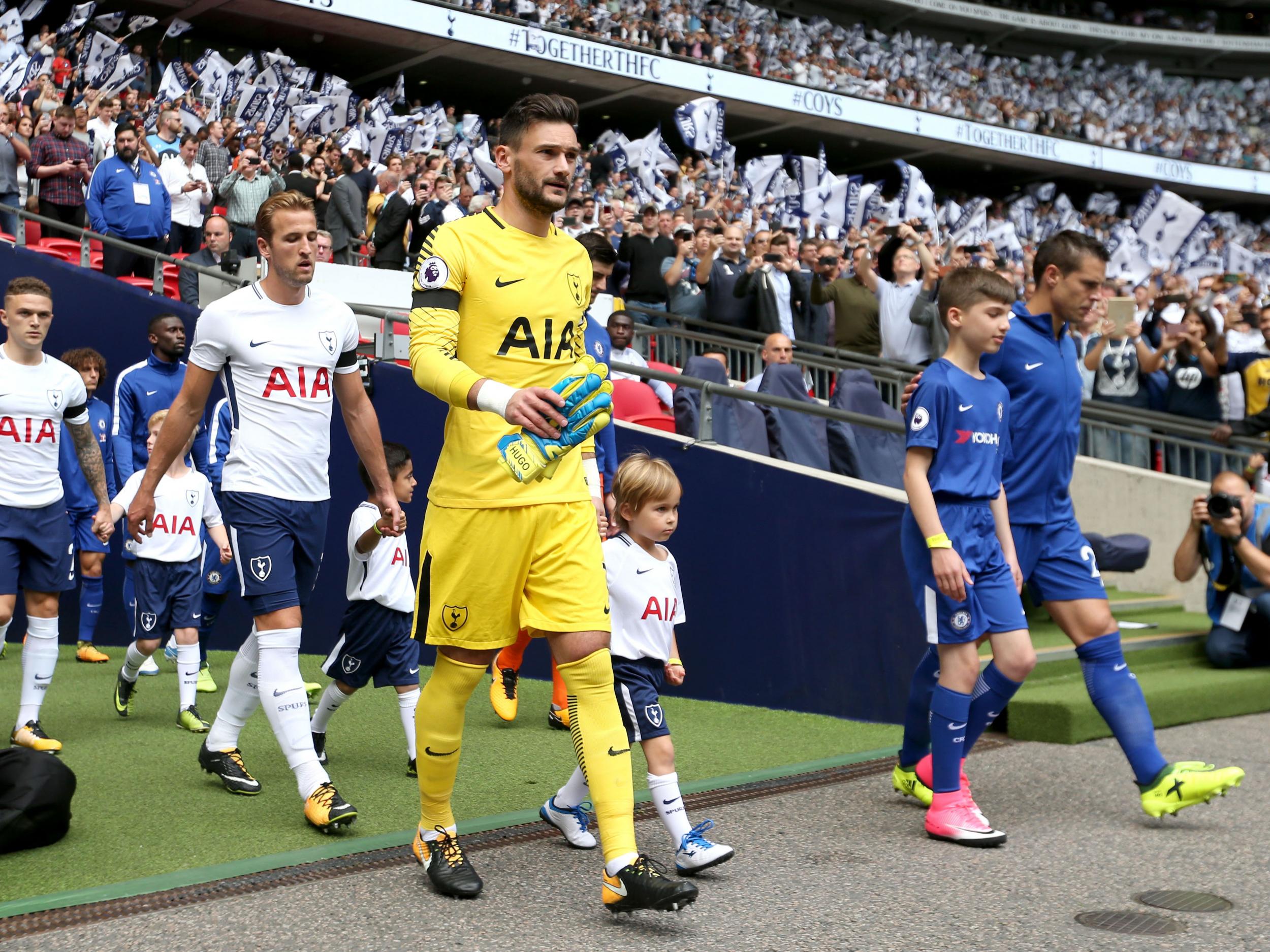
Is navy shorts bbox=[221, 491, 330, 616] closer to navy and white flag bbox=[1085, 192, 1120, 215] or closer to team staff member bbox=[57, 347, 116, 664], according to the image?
team staff member bbox=[57, 347, 116, 664]

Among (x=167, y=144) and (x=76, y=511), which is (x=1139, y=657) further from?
(x=167, y=144)

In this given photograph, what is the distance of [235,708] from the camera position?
513 centimetres

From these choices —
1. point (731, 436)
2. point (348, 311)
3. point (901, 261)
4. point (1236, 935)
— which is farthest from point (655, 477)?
point (901, 261)

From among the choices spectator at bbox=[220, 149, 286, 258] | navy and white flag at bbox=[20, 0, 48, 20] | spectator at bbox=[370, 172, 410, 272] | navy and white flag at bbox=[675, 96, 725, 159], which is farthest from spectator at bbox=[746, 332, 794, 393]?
navy and white flag at bbox=[20, 0, 48, 20]

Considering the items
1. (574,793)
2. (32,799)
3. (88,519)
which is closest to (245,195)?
(88,519)

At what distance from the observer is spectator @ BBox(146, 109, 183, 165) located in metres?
13.1

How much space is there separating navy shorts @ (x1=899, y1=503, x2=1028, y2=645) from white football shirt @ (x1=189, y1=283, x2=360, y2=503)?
223 cm

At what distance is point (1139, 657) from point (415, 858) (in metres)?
5.29

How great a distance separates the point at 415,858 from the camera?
412 centimetres

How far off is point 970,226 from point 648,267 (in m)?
6.71

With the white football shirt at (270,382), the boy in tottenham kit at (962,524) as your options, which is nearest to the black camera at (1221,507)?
the boy in tottenham kit at (962,524)

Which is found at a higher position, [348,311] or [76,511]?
[348,311]

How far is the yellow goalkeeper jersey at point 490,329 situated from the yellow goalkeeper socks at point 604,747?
1.63 ft

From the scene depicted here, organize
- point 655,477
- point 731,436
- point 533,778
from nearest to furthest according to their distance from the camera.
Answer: point 655,477, point 533,778, point 731,436
